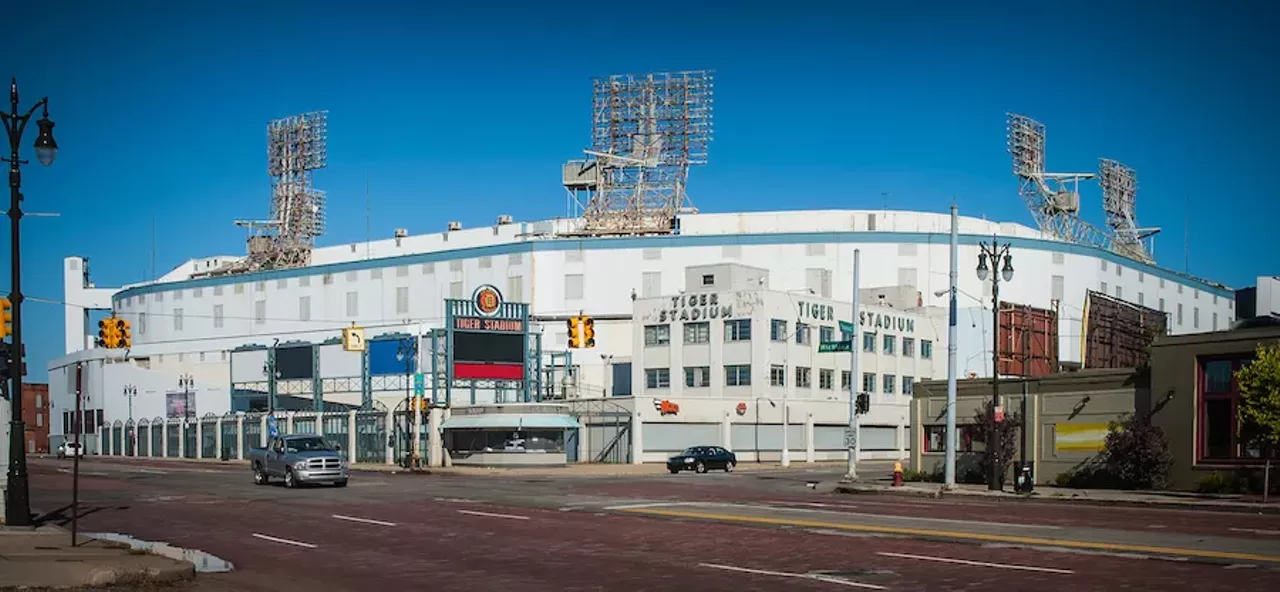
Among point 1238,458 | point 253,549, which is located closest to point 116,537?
point 253,549

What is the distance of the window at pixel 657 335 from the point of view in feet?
299

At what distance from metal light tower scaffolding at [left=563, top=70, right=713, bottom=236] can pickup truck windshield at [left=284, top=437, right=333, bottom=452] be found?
74122 mm

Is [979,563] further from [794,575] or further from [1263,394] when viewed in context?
[1263,394]

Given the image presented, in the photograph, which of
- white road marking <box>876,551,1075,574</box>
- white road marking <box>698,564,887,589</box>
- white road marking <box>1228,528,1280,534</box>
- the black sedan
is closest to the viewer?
white road marking <box>698,564,887,589</box>

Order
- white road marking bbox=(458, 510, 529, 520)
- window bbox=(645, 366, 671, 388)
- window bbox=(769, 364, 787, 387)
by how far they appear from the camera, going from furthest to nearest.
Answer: window bbox=(645, 366, 671, 388)
window bbox=(769, 364, 787, 387)
white road marking bbox=(458, 510, 529, 520)

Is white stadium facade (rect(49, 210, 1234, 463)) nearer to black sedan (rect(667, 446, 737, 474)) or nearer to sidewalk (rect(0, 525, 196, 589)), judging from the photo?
black sedan (rect(667, 446, 737, 474))

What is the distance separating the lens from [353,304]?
424ft

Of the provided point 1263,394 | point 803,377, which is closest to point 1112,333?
point 803,377

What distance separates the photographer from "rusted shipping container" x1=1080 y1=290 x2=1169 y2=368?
79.9 m

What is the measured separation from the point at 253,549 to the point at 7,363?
6.83 meters

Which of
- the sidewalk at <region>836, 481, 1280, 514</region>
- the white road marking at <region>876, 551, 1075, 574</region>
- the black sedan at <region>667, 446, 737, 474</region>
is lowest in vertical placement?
the black sedan at <region>667, 446, 737, 474</region>

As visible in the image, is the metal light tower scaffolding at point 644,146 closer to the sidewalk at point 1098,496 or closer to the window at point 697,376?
the window at point 697,376

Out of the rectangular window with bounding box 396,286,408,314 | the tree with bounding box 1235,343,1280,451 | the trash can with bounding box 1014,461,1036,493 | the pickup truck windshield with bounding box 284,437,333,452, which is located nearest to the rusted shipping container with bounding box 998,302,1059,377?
the trash can with bounding box 1014,461,1036,493

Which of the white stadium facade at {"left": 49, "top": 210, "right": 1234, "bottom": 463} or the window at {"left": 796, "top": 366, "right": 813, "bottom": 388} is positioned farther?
the window at {"left": 796, "top": 366, "right": 813, "bottom": 388}
